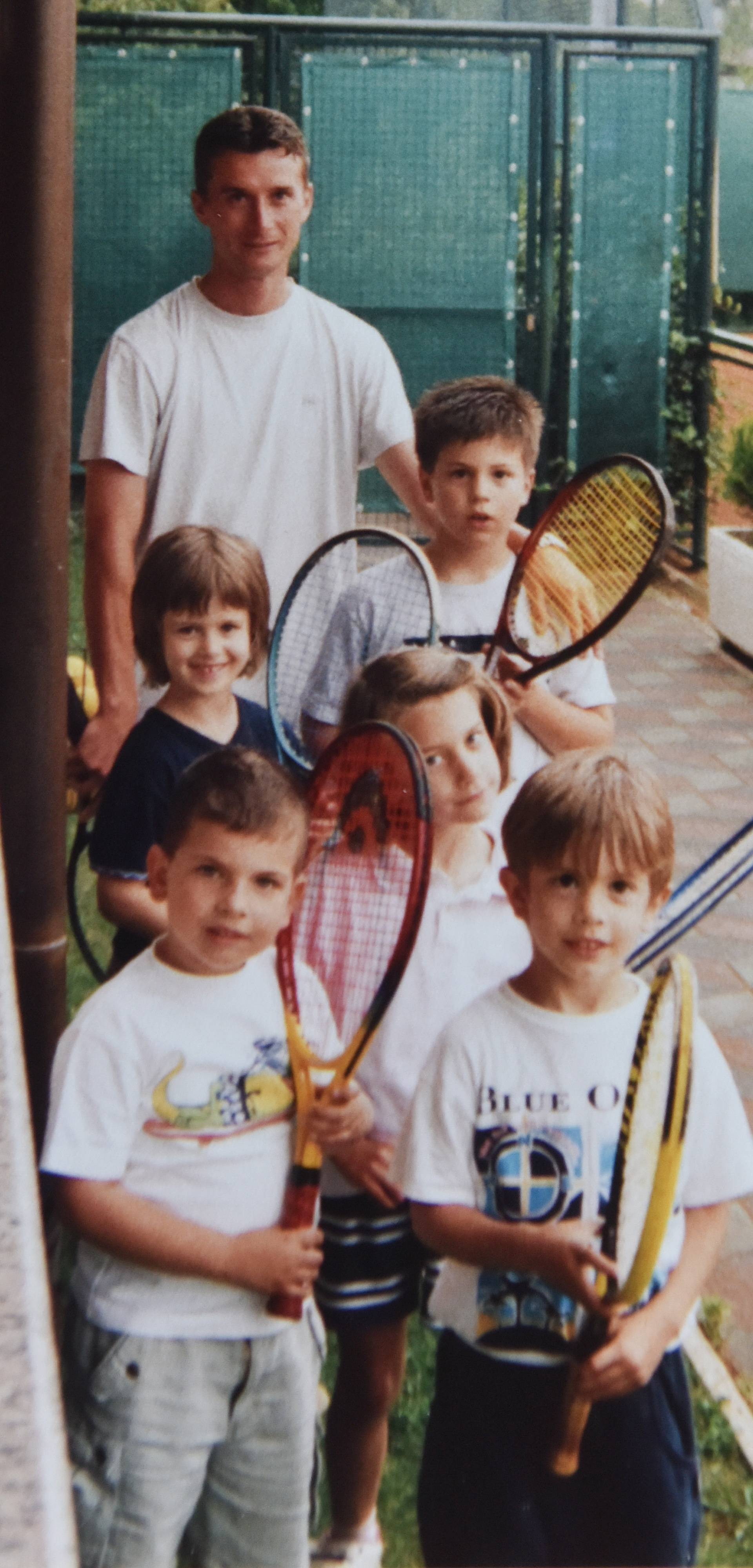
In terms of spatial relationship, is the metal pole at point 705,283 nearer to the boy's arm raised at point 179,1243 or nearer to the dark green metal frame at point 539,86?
the dark green metal frame at point 539,86

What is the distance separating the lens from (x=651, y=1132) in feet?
5.44

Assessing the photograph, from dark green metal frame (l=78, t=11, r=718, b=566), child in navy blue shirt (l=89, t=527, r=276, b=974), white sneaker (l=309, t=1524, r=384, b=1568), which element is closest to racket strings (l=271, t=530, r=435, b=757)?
child in navy blue shirt (l=89, t=527, r=276, b=974)

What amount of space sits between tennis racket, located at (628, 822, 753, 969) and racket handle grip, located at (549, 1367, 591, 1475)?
0.64 meters

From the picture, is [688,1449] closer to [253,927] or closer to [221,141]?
[253,927]

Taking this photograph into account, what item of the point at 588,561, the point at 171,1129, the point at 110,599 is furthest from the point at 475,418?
the point at 171,1129

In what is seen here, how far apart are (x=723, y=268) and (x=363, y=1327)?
56.6 feet

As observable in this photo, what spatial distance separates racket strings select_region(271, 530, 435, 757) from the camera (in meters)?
2.69

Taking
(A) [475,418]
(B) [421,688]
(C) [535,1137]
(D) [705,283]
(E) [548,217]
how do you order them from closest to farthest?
(C) [535,1137] → (B) [421,688] → (A) [475,418] → (E) [548,217] → (D) [705,283]

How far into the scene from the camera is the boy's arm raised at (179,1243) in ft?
5.89

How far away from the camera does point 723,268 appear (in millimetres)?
18141

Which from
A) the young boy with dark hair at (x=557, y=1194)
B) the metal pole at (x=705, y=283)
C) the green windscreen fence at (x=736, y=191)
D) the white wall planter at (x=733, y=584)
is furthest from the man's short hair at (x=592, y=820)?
the green windscreen fence at (x=736, y=191)

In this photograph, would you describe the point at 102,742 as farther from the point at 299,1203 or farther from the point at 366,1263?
the point at 299,1203

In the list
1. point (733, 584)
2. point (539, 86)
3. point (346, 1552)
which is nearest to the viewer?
point (346, 1552)

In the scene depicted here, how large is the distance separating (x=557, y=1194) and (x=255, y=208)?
6.47 ft
